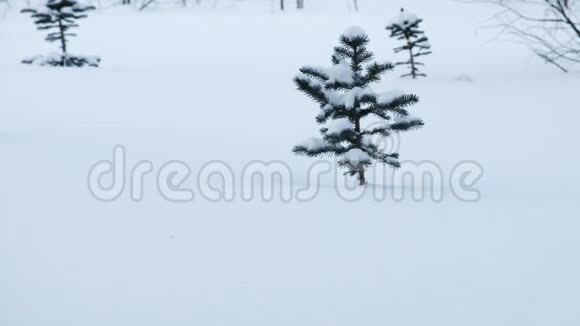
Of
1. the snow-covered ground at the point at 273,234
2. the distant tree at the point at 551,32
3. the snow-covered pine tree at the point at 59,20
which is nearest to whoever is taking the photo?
the snow-covered ground at the point at 273,234

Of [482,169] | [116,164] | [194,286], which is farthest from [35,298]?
[482,169]

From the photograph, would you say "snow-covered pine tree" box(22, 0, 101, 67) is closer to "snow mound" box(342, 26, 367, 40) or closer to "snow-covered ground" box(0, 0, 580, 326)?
"snow-covered ground" box(0, 0, 580, 326)

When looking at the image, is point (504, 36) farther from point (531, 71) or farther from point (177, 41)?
point (177, 41)

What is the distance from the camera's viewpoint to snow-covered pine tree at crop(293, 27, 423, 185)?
13.2ft

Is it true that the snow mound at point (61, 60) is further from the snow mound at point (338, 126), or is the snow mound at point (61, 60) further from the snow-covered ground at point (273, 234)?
the snow mound at point (338, 126)

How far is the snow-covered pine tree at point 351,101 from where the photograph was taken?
4.04 meters

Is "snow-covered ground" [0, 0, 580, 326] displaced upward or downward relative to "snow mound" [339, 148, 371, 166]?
downward

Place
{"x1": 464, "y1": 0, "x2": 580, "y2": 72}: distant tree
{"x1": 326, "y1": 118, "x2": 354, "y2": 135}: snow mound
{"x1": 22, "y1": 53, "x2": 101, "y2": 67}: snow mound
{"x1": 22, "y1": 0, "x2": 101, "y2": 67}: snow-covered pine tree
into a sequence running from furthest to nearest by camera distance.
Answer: {"x1": 22, "y1": 53, "x2": 101, "y2": 67}: snow mound
{"x1": 22, "y1": 0, "x2": 101, "y2": 67}: snow-covered pine tree
{"x1": 464, "y1": 0, "x2": 580, "y2": 72}: distant tree
{"x1": 326, "y1": 118, "x2": 354, "y2": 135}: snow mound

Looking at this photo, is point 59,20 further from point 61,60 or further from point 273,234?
point 273,234

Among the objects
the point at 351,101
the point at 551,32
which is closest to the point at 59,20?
the point at 351,101

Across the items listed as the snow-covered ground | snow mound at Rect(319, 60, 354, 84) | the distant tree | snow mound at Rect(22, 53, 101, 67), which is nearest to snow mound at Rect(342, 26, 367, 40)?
snow mound at Rect(319, 60, 354, 84)

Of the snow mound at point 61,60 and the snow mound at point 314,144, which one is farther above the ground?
the snow mound at point 61,60

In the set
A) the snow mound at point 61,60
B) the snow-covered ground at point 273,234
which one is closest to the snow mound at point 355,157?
the snow-covered ground at point 273,234

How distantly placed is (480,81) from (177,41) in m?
10.6
